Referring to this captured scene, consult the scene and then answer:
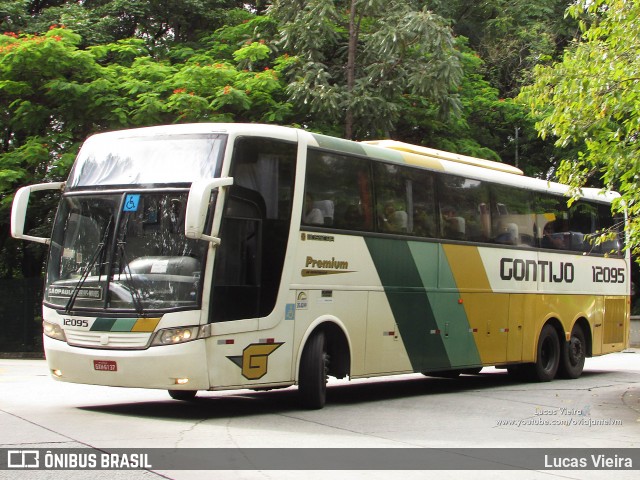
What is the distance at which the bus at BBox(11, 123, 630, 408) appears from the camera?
34.6ft

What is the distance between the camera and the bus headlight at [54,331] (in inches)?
435

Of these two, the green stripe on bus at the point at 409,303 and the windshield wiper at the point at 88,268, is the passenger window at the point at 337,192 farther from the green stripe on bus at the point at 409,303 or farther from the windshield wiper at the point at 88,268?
the windshield wiper at the point at 88,268

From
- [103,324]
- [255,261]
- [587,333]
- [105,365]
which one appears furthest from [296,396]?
[587,333]

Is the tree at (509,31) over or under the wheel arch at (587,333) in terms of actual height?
over

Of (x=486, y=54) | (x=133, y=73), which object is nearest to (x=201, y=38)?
(x=133, y=73)

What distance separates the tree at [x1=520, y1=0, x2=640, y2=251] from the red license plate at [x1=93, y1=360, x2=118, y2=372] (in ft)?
21.6

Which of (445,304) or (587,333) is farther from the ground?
(445,304)

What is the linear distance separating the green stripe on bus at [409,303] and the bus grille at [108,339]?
397 centimetres

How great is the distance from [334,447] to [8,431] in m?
3.31

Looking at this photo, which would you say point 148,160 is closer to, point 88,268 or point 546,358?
point 88,268

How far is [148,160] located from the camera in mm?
11219

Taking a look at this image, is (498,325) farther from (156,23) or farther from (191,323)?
(156,23)

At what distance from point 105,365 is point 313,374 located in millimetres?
2748

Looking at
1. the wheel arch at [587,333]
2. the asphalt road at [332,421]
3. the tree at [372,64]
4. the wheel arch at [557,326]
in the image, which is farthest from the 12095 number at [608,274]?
the tree at [372,64]
